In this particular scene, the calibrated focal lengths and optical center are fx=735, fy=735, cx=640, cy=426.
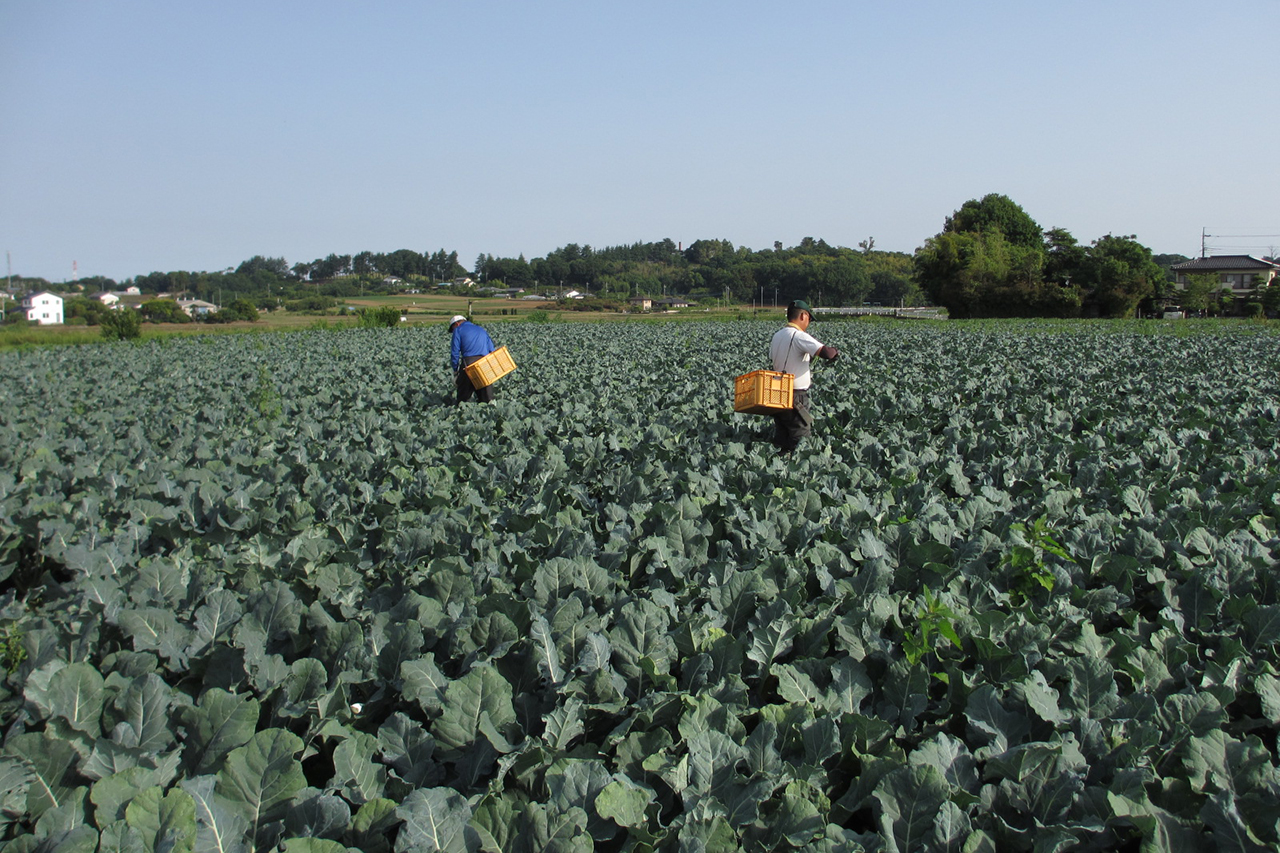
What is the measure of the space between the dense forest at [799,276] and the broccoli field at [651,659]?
62856 mm

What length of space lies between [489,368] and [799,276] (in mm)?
109692

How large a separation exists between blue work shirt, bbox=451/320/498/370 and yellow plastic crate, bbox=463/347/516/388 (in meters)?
0.16

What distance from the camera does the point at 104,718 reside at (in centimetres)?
236

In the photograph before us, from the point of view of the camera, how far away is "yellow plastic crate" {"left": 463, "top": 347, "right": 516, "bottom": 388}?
10328 mm

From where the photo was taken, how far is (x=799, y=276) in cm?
11431

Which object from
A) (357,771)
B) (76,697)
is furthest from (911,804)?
(76,697)

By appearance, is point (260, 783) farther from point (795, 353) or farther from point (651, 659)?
point (795, 353)

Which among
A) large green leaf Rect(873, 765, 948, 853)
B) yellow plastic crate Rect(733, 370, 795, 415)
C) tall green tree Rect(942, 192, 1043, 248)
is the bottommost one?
large green leaf Rect(873, 765, 948, 853)

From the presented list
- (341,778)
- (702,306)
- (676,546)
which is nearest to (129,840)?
(341,778)

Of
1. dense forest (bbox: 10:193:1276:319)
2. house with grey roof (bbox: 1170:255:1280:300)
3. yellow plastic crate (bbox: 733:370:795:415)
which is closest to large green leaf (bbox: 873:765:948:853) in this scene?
yellow plastic crate (bbox: 733:370:795:415)

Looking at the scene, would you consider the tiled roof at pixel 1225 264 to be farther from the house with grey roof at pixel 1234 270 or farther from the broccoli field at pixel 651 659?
the broccoli field at pixel 651 659

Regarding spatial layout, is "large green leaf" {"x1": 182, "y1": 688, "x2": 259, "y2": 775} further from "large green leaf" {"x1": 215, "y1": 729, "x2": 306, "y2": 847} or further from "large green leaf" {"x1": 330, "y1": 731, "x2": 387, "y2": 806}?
"large green leaf" {"x1": 330, "y1": 731, "x2": 387, "y2": 806}

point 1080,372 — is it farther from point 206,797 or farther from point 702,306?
point 702,306

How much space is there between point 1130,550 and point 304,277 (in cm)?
17550
